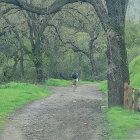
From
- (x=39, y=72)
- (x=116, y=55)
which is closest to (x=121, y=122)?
(x=116, y=55)

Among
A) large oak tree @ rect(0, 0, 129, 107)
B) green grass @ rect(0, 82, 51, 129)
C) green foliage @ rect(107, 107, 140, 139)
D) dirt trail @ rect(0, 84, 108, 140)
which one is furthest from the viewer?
green grass @ rect(0, 82, 51, 129)

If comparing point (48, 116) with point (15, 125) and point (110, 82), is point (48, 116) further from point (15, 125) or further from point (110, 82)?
point (110, 82)

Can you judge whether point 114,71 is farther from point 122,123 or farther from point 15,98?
point 15,98

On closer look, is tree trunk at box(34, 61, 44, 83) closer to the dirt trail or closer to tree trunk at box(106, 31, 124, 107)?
the dirt trail

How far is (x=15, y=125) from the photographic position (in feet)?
37.1

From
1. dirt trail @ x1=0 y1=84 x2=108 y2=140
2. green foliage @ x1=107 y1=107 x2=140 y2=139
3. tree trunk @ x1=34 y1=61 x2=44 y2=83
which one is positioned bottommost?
dirt trail @ x1=0 y1=84 x2=108 y2=140

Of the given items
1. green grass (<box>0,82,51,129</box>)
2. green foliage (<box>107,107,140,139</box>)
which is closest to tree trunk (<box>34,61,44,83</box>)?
green grass (<box>0,82,51,129</box>)

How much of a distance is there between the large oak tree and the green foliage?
5.22 ft

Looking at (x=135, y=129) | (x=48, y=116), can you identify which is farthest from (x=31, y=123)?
(x=135, y=129)

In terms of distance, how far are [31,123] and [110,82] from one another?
4575 mm

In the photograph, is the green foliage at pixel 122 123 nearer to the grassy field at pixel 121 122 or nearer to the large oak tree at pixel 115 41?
the grassy field at pixel 121 122

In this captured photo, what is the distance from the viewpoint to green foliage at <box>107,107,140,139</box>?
9.49 metres

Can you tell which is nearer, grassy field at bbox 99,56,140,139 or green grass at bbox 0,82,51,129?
grassy field at bbox 99,56,140,139

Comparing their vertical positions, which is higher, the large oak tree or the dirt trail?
the large oak tree
